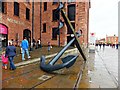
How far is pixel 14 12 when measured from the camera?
2506 centimetres

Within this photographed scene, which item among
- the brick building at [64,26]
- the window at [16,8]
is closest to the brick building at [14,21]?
the window at [16,8]

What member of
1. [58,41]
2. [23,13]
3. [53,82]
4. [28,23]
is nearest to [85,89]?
[53,82]

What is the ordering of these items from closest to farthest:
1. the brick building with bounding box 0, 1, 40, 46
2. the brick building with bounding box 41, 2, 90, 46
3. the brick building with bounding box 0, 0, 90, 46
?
the brick building with bounding box 0, 1, 40, 46 → the brick building with bounding box 0, 0, 90, 46 → the brick building with bounding box 41, 2, 90, 46

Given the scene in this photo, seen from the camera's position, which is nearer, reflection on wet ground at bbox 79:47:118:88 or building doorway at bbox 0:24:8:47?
reflection on wet ground at bbox 79:47:118:88

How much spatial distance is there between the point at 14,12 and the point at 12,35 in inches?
128

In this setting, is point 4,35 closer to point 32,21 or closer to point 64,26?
point 32,21

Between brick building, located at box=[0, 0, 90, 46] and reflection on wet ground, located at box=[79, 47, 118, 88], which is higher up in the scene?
brick building, located at box=[0, 0, 90, 46]

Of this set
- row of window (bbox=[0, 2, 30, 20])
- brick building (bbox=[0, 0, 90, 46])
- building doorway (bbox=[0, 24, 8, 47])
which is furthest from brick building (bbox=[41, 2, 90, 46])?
building doorway (bbox=[0, 24, 8, 47])

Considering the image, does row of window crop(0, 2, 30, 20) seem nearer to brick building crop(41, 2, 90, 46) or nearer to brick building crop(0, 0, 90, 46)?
brick building crop(0, 0, 90, 46)

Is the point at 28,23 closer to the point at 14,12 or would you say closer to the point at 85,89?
the point at 14,12

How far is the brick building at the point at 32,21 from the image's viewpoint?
22.5 m

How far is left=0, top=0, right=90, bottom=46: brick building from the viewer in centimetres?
2247

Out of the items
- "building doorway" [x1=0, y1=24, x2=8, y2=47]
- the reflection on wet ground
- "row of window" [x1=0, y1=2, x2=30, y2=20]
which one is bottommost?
the reflection on wet ground

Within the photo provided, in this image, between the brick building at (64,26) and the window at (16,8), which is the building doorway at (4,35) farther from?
the brick building at (64,26)
